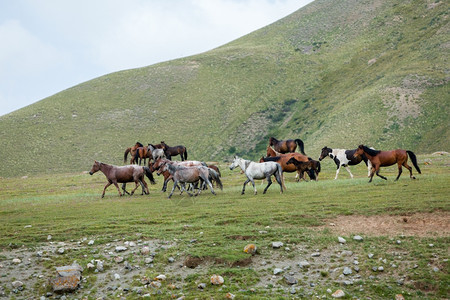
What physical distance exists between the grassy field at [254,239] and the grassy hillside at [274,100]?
35.2m

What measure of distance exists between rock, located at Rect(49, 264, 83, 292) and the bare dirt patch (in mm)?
8174

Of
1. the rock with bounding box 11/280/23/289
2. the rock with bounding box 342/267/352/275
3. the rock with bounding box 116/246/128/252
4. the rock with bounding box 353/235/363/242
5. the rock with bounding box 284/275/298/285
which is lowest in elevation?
the rock with bounding box 284/275/298/285

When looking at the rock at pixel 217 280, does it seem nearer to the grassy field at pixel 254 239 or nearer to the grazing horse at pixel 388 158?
the grassy field at pixel 254 239

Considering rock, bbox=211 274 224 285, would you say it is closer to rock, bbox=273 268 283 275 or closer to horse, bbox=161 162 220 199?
rock, bbox=273 268 283 275

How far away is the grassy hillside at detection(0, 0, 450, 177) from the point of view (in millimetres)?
57719

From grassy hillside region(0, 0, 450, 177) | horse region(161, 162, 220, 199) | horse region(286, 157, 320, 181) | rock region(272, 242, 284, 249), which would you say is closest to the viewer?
rock region(272, 242, 284, 249)

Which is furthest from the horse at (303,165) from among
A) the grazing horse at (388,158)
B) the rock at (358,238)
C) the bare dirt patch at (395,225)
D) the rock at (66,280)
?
the rock at (66,280)

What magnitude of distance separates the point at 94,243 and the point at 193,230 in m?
3.37

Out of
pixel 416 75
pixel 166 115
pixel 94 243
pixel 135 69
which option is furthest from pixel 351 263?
pixel 135 69

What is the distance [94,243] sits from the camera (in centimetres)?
1399

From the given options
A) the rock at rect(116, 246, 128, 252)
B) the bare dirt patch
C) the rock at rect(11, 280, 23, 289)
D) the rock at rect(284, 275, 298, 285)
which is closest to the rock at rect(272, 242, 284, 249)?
the rock at rect(284, 275, 298, 285)

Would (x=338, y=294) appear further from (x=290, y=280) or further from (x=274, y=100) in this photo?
(x=274, y=100)

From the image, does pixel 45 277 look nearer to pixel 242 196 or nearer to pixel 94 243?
pixel 94 243

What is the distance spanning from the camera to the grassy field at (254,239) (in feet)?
35.0
